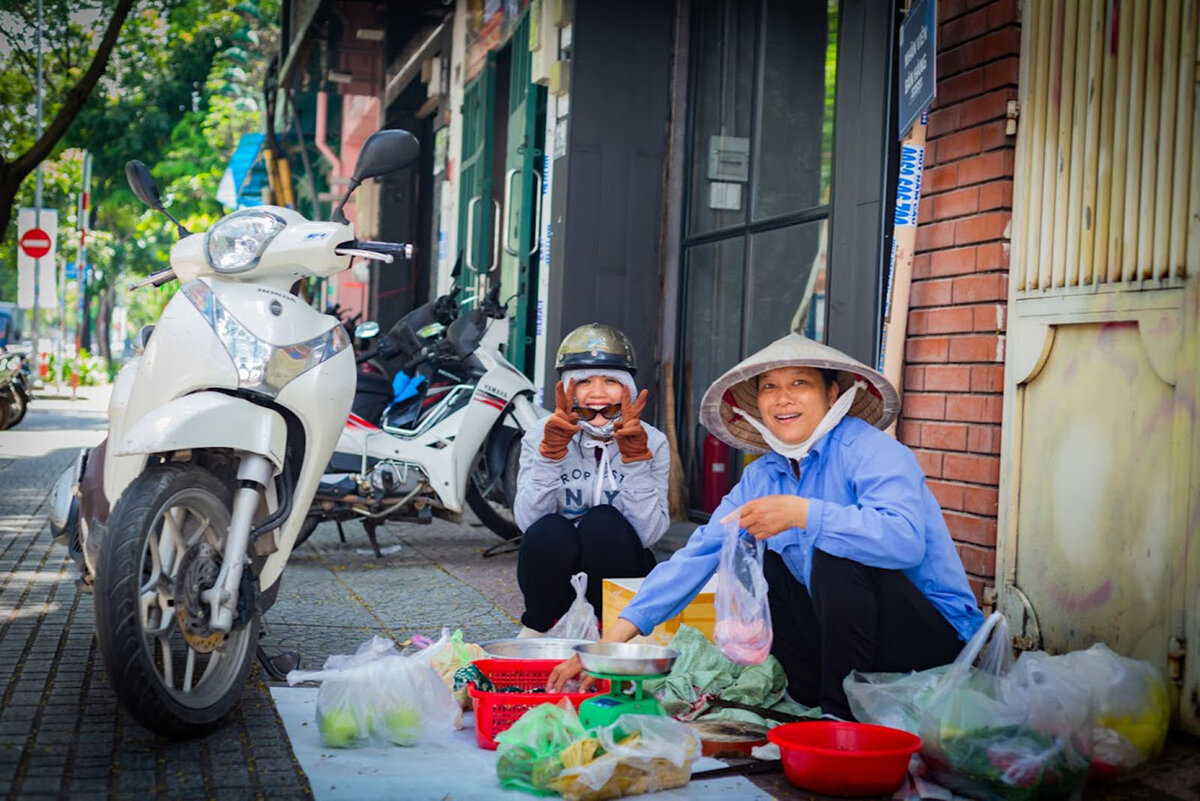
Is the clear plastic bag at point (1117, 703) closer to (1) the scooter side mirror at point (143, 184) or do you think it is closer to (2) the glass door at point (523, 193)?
(1) the scooter side mirror at point (143, 184)

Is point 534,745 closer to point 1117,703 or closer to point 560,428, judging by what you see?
point 1117,703

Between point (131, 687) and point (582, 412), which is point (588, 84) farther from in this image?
point (131, 687)

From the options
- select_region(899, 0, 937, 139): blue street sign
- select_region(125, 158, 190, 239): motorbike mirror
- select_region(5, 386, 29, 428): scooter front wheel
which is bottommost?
select_region(5, 386, 29, 428): scooter front wheel

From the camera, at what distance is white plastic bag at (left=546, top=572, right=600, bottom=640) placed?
14.1 ft

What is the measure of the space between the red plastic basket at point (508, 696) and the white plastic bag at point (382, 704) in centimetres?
12

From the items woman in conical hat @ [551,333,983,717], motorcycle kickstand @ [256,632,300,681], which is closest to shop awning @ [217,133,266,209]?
motorcycle kickstand @ [256,632,300,681]

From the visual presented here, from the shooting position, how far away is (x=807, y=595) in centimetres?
368

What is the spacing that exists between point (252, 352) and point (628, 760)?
1.57 meters

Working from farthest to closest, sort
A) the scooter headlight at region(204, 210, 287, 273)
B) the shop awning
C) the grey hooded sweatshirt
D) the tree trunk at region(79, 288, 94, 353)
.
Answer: the tree trunk at region(79, 288, 94, 353) → the shop awning → the grey hooded sweatshirt → the scooter headlight at region(204, 210, 287, 273)

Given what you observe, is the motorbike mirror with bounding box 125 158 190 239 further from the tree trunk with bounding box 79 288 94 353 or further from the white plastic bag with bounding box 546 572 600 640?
the tree trunk with bounding box 79 288 94 353

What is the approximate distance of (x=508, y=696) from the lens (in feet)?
11.2

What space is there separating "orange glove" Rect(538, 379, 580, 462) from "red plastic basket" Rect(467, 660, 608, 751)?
40.4 inches

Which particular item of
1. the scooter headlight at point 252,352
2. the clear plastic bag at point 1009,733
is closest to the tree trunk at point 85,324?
the scooter headlight at point 252,352

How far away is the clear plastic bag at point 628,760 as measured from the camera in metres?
2.96
